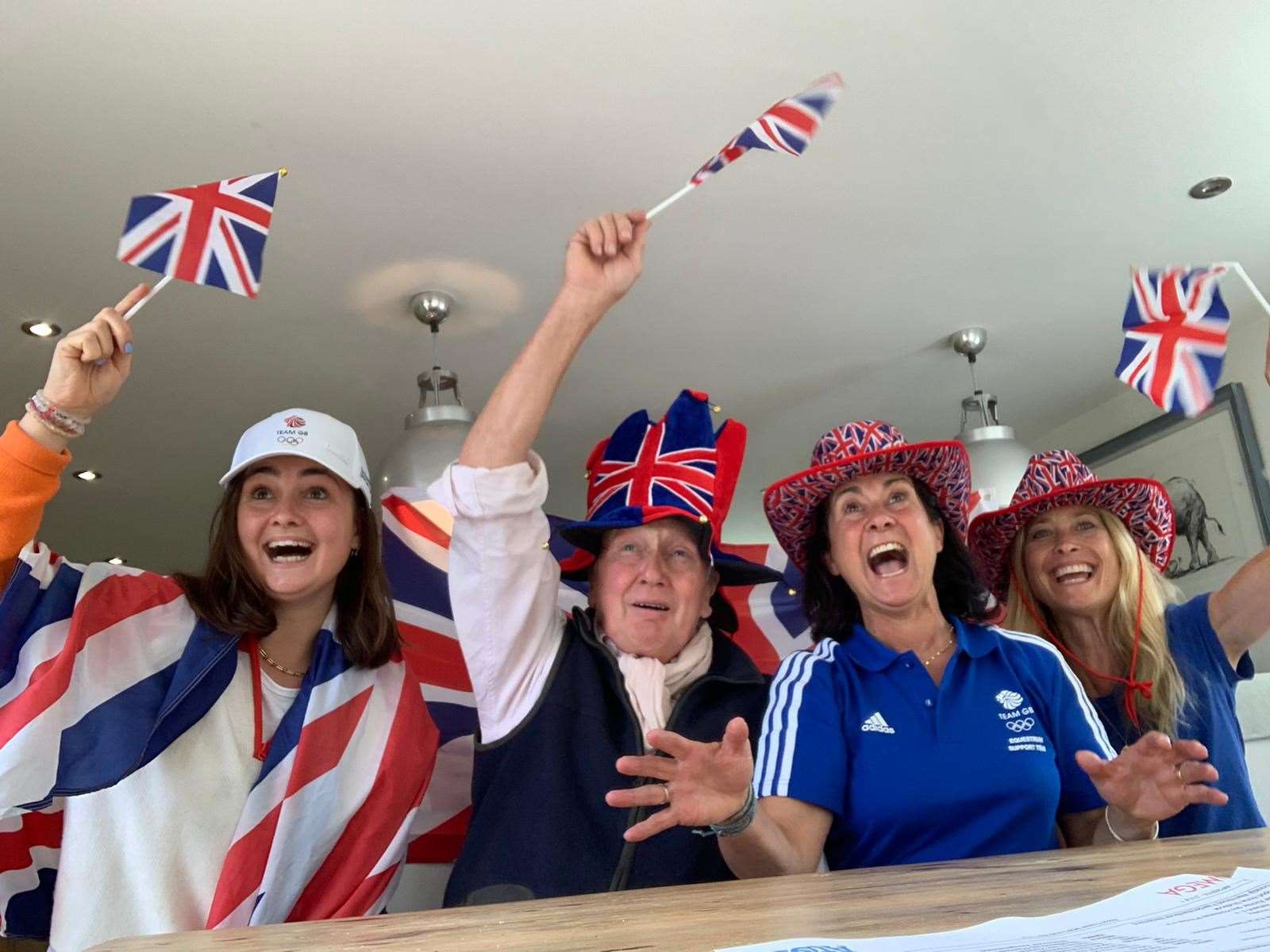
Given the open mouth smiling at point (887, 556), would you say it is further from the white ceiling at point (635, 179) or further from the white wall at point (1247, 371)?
the white wall at point (1247, 371)

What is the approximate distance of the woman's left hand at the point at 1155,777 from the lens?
1.18m

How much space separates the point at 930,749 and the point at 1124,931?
0.80 m

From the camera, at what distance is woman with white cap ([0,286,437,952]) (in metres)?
1.29

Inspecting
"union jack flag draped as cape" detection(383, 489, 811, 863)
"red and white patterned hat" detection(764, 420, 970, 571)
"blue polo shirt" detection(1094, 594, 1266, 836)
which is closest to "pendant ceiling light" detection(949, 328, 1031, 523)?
"union jack flag draped as cape" detection(383, 489, 811, 863)

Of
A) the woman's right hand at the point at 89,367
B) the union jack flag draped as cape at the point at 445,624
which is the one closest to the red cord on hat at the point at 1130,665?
the union jack flag draped as cape at the point at 445,624

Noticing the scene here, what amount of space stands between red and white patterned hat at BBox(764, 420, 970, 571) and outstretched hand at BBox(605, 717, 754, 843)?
65 centimetres

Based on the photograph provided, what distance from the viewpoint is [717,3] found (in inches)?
76.9

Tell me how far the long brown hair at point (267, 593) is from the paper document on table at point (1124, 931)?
1124mm

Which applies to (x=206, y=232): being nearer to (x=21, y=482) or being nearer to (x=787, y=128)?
(x=21, y=482)

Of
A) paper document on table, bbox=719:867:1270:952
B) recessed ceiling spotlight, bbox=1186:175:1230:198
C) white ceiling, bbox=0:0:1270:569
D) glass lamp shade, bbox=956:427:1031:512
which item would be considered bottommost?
paper document on table, bbox=719:867:1270:952

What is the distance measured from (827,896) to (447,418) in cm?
230

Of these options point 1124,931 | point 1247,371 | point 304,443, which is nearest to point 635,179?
point 304,443

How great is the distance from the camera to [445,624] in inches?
85.0

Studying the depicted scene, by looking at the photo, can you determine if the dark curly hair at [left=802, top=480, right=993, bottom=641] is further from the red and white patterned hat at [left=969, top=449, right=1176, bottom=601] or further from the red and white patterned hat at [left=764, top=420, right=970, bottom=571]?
the red and white patterned hat at [left=969, top=449, right=1176, bottom=601]
